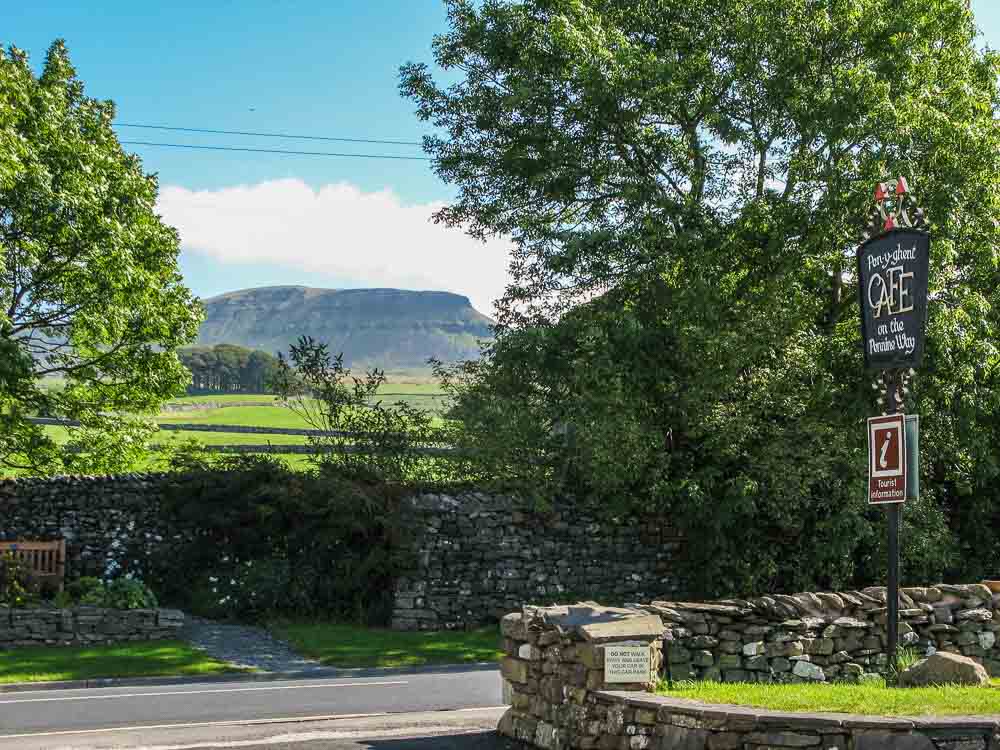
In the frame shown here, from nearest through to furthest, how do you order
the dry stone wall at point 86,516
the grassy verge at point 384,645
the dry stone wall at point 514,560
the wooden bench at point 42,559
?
the grassy verge at point 384,645
the wooden bench at point 42,559
the dry stone wall at point 514,560
the dry stone wall at point 86,516

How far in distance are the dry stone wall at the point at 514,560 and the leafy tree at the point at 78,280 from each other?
10327 millimetres

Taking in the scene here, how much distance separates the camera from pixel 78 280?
89.8ft

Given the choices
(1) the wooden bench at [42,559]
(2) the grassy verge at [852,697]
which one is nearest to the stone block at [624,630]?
(2) the grassy verge at [852,697]

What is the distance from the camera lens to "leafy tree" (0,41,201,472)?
26312mm

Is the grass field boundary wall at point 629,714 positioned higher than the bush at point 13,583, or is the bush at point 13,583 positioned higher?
the grass field boundary wall at point 629,714

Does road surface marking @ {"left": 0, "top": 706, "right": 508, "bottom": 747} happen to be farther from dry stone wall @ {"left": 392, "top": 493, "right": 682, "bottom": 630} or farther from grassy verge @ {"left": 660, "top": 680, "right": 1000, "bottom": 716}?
dry stone wall @ {"left": 392, "top": 493, "right": 682, "bottom": 630}

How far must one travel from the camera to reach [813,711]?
8695 mm

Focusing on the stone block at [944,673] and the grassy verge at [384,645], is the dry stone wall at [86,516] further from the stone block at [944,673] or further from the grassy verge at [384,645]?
the stone block at [944,673]

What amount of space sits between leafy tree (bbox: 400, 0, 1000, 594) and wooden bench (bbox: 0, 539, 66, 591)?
879 cm

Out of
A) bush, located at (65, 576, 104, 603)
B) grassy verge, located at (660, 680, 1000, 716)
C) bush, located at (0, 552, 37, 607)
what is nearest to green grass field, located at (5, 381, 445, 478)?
bush, located at (65, 576, 104, 603)

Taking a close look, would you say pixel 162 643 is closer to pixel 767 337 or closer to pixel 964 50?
pixel 767 337

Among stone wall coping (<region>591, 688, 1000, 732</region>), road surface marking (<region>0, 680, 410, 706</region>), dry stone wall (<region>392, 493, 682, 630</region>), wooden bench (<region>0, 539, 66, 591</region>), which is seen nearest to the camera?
stone wall coping (<region>591, 688, 1000, 732</region>)

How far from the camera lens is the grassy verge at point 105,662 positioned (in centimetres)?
1694

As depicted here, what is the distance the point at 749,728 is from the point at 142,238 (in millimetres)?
24548
